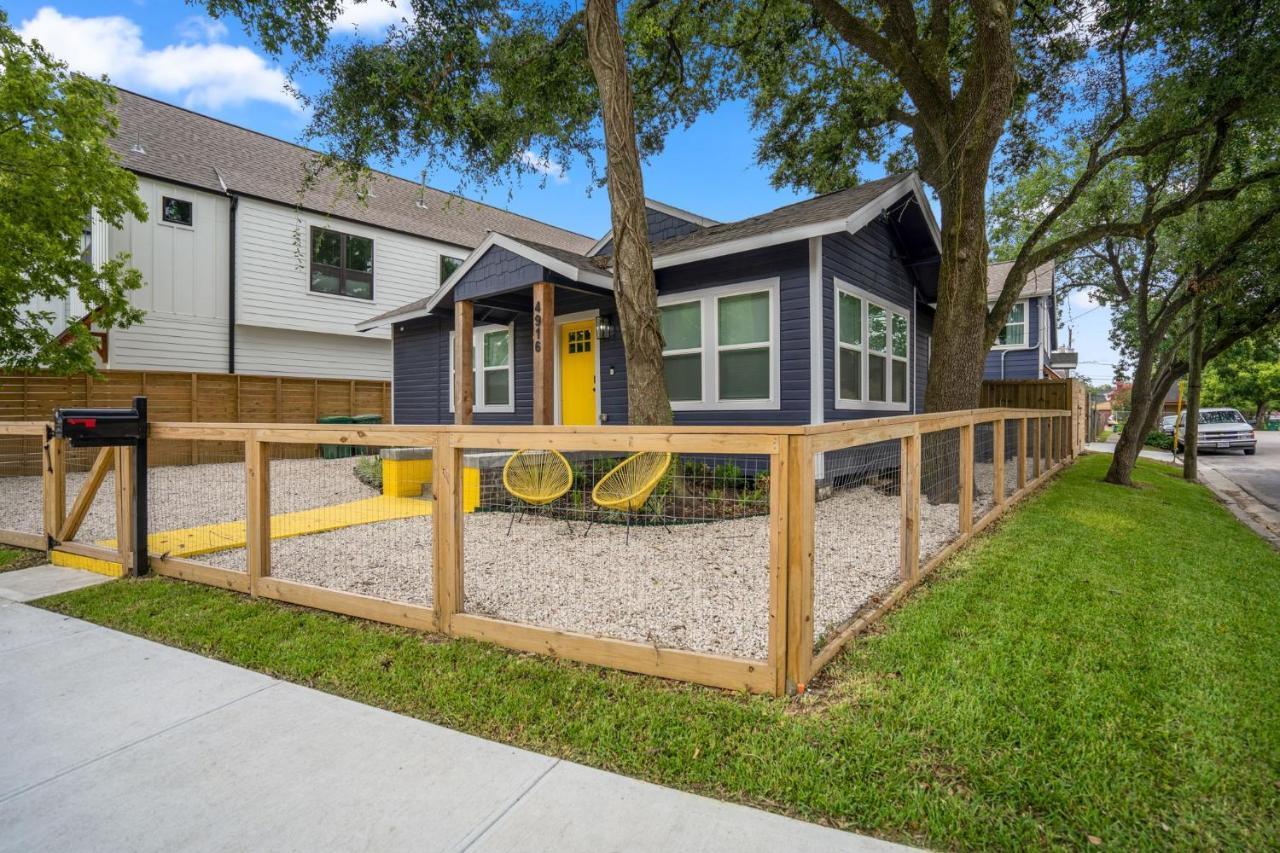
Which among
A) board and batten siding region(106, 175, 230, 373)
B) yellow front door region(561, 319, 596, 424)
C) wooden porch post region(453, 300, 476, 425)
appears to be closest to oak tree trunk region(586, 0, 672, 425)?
yellow front door region(561, 319, 596, 424)

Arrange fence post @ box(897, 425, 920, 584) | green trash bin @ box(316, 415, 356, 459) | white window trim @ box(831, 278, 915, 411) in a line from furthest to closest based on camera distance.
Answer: green trash bin @ box(316, 415, 356, 459), white window trim @ box(831, 278, 915, 411), fence post @ box(897, 425, 920, 584)

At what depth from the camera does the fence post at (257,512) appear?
149 inches

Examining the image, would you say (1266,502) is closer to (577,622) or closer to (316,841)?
(577,622)

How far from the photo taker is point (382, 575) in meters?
4.22

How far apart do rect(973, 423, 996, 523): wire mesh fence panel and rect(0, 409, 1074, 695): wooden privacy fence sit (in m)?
0.07

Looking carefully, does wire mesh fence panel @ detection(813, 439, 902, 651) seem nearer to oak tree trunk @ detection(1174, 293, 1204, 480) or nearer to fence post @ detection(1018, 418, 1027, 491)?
fence post @ detection(1018, 418, 1027, 491)

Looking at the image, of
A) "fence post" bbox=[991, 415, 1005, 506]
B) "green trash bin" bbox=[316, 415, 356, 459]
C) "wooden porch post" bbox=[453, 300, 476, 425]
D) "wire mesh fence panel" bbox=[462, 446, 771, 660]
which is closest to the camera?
"wire mesh fence panel" bbox=[462, 446, 771, 660]

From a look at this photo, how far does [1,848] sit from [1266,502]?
13534 mm

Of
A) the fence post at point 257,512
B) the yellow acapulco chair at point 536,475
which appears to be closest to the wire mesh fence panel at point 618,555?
the yellow acapulco chair at point 536,475

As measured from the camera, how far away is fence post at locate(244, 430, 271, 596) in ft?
12.4

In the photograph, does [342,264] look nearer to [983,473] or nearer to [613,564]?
[613,564]

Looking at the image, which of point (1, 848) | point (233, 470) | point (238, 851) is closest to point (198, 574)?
point (1, 848)

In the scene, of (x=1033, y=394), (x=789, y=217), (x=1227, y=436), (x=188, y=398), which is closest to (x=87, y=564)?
(x=188, y=398)

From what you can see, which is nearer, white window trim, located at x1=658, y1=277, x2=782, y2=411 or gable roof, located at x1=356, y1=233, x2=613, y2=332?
white window trim, located at x1=658, y1=277, x2=782, y2=411
